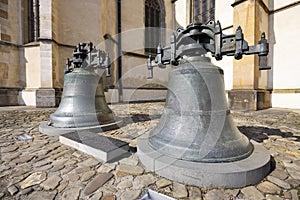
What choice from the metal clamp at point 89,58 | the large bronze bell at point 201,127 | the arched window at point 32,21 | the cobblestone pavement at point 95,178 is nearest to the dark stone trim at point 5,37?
the arched window at point 32,21

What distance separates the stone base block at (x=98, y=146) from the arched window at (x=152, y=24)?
10.8 meters

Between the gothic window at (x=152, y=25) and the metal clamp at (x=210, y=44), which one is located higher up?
the gothic window at (x=152, y=25)

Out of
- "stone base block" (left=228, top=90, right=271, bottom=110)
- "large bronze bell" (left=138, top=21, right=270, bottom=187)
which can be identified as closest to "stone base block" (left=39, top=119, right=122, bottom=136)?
"large bronze bell" (left=138, top=21, right=270, bottom=187)

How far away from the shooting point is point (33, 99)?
27.7ft

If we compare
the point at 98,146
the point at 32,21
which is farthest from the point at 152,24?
the point at 98,146

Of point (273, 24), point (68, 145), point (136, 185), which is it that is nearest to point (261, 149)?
point (136, 185)

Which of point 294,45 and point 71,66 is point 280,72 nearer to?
point 294,45

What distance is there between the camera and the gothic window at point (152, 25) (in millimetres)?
12641

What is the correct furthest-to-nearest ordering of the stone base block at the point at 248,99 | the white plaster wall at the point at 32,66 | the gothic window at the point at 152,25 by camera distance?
the gothic window at the point at 152,25 < the white plaster wall at the point at 32,66 < the stone base block at the point at 248,99

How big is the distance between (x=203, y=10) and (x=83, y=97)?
33.5ft

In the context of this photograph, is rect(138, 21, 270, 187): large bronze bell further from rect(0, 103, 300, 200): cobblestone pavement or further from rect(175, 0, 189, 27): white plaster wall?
rect(175, 0, 189, 27): white plaster wall

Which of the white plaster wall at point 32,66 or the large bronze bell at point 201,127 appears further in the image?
the white plaster wall at point 32,66

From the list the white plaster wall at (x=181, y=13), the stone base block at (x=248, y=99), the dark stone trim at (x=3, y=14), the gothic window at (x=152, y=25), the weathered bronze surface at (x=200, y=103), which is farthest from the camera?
the gothic window at (x=152, y=25)

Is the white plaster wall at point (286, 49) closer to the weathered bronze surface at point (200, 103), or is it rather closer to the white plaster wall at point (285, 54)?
the white plaster wall at point (285, 54)
